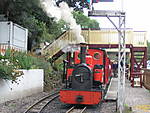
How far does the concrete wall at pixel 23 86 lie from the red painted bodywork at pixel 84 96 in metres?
2.37

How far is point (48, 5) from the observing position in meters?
16.6

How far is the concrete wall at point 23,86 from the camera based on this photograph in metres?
11.6

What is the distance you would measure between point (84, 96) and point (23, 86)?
372 centimetres

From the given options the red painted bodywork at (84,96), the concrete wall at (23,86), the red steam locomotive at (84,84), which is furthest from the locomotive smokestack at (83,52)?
the concrete wall at (23,86)

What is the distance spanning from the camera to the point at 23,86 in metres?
13.4

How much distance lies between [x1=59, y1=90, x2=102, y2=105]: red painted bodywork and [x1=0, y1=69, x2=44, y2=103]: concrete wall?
2.37 meters

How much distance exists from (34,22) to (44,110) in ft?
37.6

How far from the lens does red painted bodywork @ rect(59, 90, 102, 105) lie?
1076 cm

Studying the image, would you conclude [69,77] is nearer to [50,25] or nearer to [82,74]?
[82,74]

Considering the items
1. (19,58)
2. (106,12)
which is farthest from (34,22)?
(106,12)

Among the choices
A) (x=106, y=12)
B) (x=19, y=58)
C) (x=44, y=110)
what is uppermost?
(x=106, y=12)

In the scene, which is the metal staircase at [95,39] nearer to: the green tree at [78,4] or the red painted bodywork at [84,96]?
the green tree at [78,4]

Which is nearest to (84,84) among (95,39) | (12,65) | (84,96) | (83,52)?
(84,96)

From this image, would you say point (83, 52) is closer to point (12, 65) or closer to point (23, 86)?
point (12, 65)
